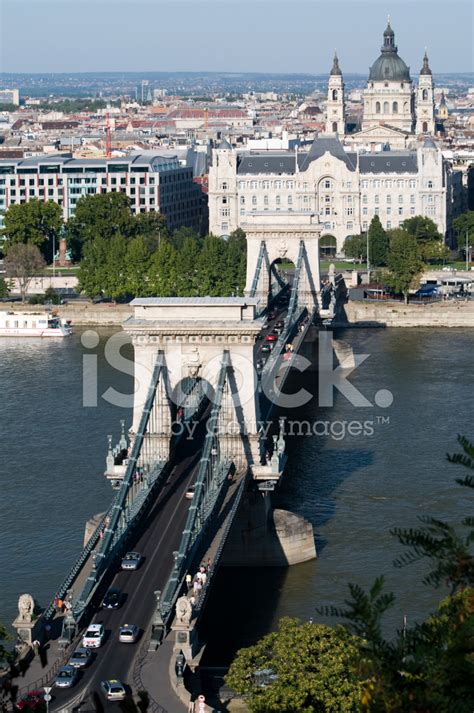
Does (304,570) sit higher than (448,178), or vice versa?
(448,178)

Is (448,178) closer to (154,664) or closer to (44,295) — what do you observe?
(44,295)

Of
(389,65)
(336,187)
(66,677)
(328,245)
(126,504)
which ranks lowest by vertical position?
(66,677)

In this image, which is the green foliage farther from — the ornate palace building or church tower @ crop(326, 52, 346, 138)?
church tower @ crop(326, 52, 346, 138)

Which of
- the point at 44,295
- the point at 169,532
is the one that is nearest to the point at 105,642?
the point at 169,532

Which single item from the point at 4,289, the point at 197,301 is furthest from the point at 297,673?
the point at 4,289

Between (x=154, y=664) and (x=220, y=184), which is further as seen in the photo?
(x=220, y=184)

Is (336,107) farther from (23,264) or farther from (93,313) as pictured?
(93,313)

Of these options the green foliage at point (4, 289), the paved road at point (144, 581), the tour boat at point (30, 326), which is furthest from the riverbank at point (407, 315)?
the paved road at point (144, 581)
